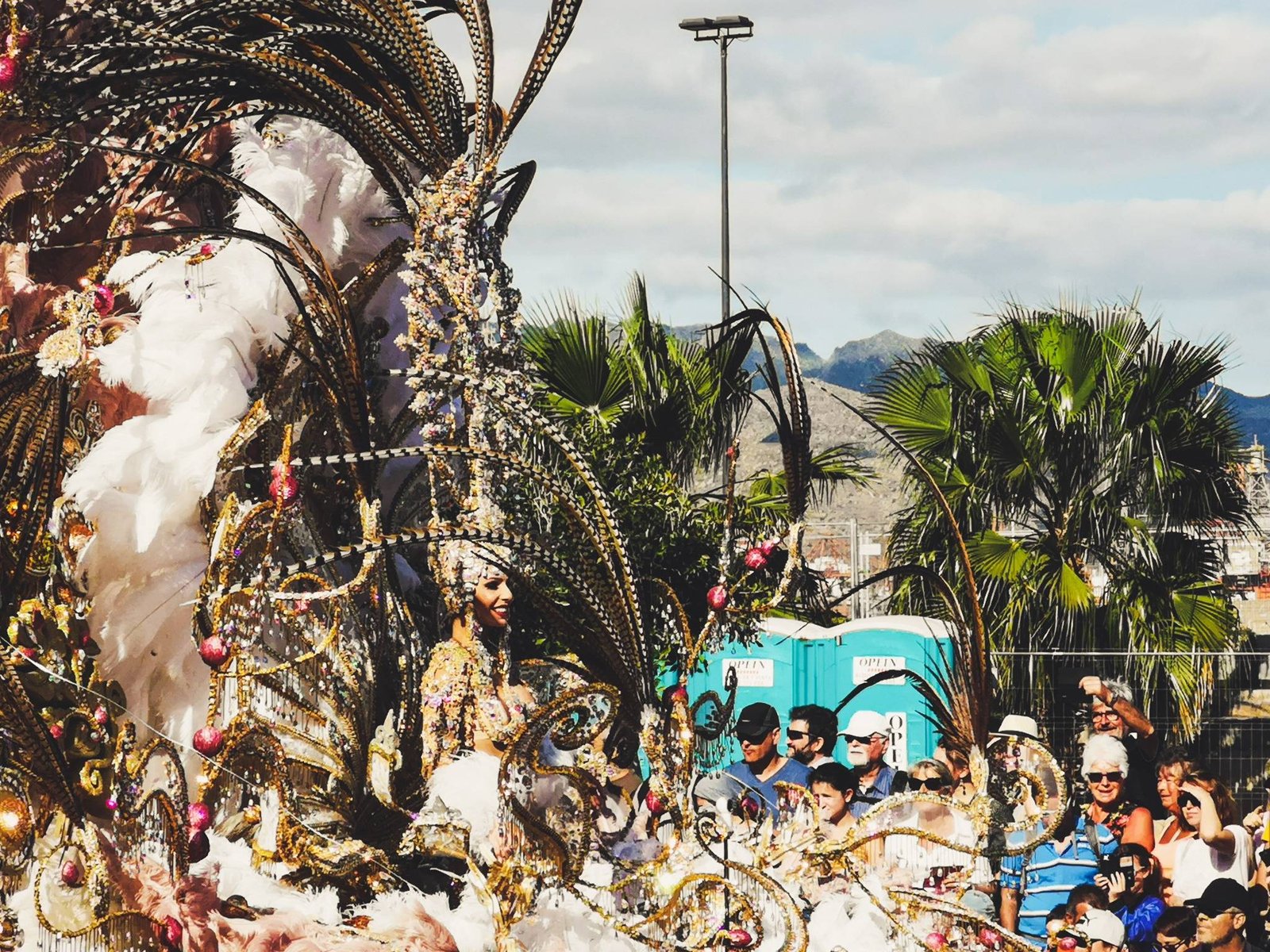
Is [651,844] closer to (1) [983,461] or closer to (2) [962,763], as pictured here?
(2) [962,763]

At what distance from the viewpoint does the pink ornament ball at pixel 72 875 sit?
9.39 feet

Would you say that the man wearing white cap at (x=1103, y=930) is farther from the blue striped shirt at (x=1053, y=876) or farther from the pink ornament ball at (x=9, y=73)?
the pink ornament ball at (x=9, y=73)

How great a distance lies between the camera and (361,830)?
3.22 m

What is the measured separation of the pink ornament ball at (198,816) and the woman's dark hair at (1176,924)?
106 inches

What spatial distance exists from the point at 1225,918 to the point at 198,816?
2.94 metres

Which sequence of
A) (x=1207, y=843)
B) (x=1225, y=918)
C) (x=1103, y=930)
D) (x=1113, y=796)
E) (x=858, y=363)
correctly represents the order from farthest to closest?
(x=858, y=363), (x=1113, y=796), (x=1207, y=843), (x=1225, y=918), (x=1103, y=930)

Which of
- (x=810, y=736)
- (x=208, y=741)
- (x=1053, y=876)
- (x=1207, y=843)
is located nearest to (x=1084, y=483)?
(x=1207, y=843)

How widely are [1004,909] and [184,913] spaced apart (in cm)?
175

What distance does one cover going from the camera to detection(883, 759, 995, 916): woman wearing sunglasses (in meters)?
2.99

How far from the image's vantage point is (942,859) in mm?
3094

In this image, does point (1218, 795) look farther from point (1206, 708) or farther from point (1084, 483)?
point (1084, 483)

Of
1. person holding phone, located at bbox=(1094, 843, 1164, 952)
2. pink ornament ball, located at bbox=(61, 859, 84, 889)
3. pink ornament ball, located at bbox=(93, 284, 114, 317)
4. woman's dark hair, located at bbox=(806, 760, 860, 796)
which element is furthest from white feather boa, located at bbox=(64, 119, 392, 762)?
person holding phone, located at bbox=(1094, 843, 1164, 952)

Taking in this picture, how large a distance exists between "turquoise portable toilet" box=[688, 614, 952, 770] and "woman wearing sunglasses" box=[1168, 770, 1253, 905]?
4.91ft

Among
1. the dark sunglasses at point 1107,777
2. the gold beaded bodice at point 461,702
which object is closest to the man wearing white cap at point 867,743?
the dark sunglasses at point 1107,777
